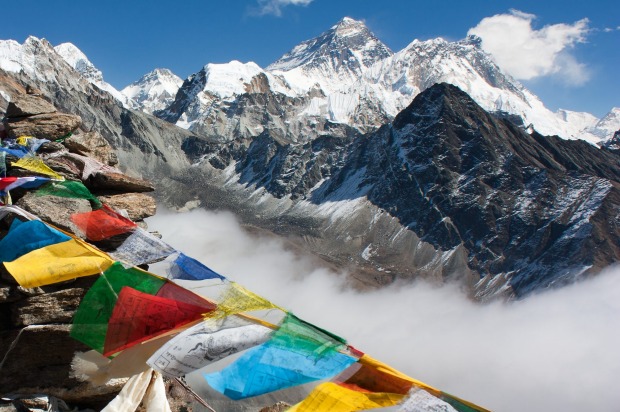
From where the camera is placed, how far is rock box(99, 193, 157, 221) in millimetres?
12859

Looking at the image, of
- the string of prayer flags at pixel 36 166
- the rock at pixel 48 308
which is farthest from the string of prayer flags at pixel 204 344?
the string of prayer flags at pixel 36 166

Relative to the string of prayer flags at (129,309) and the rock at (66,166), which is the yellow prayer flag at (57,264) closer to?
the string of prayer flags at (129,309)

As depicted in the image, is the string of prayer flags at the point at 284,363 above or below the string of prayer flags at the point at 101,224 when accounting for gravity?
below

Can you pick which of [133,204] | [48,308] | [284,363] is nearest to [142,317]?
[284,363]

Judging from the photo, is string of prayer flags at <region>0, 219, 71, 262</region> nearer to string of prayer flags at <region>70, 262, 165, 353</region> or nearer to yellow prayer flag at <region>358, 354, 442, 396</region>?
string of prayer flags at <region>70, 262, 165, 353</region>

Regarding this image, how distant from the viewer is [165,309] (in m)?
6.67

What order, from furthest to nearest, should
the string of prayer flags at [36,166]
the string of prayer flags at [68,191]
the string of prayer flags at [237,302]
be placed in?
1. the string of prayer flags at [36,166]
2. the string of prayer flags at [68,191]
3. the string of prayer flags at [237,302]

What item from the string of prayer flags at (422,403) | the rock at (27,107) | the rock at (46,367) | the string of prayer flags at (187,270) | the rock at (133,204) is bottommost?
the rock at (46,367)

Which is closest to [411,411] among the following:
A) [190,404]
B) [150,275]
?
[150,275]

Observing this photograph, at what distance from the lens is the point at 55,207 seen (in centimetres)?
1062

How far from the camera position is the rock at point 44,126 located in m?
15.3

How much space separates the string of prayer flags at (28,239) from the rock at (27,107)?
9338 mm

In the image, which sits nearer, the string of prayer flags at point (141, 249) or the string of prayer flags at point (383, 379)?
the string of prayer flags at point (383, 379)

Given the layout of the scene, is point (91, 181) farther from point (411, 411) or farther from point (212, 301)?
point (411, 411)
